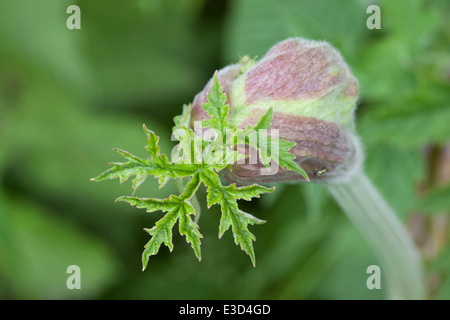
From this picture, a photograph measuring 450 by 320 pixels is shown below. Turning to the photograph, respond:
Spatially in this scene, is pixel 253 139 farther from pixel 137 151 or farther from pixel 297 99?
pixel 137 151

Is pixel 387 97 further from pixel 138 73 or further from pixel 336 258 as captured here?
pixel 138 73

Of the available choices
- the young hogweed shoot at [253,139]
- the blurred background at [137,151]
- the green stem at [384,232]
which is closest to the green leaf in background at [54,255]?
the blurred background at [137,151]

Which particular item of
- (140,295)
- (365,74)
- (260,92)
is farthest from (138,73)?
(260,92)

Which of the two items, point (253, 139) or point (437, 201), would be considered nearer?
point (253, 139)

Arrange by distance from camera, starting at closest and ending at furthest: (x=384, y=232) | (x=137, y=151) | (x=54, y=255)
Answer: (x=384, y=232) < (x=54, y=255) < (x=137, y=151)

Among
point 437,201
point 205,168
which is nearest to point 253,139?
point 205,168

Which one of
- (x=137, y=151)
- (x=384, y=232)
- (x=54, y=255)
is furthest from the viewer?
(x=137, y=151)
